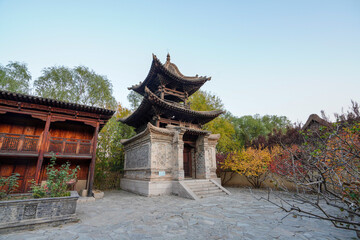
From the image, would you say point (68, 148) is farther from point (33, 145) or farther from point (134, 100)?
point (134, 100)

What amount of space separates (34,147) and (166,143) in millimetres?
6911

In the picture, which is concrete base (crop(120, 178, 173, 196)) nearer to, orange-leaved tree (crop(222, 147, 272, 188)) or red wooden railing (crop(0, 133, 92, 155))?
red wooden railing (crop(0, 133, 92, 155))

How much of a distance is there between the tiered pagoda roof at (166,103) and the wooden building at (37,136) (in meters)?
3.04

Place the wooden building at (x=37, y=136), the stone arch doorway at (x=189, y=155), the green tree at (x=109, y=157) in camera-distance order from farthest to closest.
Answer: the green tree at (x=109, y=157), the stone arch doorway at (x=189, y=155), the wooden building at (x=37, y=136)

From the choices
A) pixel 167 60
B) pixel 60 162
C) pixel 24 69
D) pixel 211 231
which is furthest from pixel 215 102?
pixel 24 69

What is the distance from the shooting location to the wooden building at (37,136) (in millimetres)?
8422

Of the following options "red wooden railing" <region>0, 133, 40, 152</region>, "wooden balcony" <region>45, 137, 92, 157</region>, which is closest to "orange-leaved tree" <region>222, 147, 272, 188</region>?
"wooden balcony" <region>45, 137, 92, 157</region>

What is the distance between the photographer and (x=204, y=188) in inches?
395

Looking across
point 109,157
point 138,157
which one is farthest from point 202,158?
point 109,157

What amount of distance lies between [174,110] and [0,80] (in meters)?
18.4

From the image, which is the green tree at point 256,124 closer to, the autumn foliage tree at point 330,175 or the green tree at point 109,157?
the green tree at point 109,157

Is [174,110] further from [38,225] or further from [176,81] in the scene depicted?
[38,225]

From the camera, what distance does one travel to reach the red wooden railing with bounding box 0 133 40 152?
8.22 metres

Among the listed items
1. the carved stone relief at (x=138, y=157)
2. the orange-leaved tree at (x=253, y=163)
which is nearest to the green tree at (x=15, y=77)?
the carved stone relief at (x=138, y=157)
